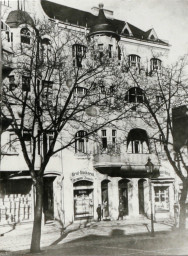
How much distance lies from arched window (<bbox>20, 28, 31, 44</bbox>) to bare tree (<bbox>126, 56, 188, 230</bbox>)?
3.65 meters

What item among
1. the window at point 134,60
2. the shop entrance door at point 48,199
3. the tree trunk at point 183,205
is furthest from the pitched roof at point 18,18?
the tree trunk at point 183,205

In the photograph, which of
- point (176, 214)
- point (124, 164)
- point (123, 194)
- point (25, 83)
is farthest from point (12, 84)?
point (176, 214)

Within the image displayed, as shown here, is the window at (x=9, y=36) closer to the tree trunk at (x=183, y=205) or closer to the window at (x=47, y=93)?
the window at (x=47, y=93)

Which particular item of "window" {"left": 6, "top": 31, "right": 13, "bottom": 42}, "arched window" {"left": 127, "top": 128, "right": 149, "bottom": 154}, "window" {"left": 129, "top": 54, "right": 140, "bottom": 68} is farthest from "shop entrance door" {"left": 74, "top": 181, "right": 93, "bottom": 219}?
"window" {"left": 6, "top": 31, "right": 13, "bottom": 42}

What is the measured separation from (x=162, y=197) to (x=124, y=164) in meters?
2.04

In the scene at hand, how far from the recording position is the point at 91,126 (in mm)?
11367

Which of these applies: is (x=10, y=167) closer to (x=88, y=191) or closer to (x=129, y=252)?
(x=88, y=191)

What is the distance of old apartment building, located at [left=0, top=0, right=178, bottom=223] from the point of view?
418 inches

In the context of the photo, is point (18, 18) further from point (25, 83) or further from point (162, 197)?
point (162, 197)

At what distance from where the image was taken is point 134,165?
14.1m

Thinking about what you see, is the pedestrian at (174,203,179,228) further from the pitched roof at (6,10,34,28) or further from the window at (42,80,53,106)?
the pitched roof at (6,10,34,28)

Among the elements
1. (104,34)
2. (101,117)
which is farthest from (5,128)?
(104,34)

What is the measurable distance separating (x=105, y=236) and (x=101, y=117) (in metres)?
3.58

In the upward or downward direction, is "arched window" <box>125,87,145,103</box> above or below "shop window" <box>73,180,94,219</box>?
above
